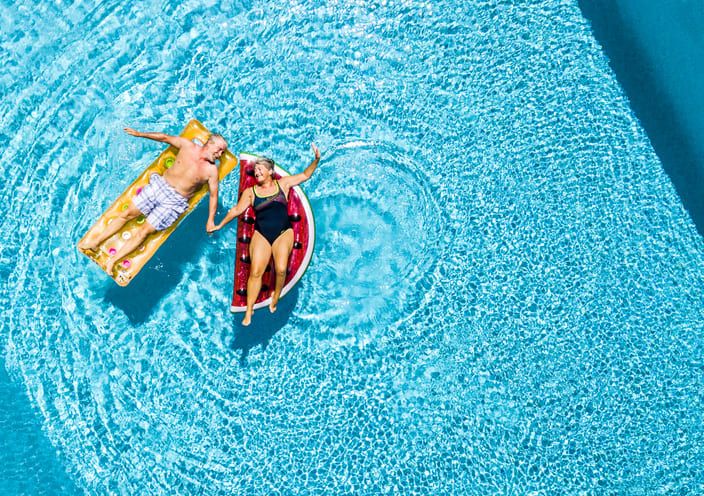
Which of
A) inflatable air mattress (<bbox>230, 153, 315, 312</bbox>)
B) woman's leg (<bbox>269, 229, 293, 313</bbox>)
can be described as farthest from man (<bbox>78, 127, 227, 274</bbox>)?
woman's leg (<bbox>269, 229, 293, 313</bbox>)

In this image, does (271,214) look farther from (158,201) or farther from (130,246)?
(130,246)

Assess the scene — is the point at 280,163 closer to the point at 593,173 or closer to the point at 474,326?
the point at 474,326

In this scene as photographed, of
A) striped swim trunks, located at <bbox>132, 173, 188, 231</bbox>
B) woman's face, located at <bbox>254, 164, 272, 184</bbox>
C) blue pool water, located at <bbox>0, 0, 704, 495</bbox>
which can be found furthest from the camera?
blue pool water, located at <bbox>0, 0, 704, 495</bbox>

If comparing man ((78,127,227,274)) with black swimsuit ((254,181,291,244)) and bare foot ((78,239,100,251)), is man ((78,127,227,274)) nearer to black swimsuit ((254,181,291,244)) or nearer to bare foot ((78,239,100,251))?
bare foot ((78,239,100,251))

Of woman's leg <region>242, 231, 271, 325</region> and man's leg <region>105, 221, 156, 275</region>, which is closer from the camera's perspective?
woman's leg <region>242, 231, 271, 325</region>

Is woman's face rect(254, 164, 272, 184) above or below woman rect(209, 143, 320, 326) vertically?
above

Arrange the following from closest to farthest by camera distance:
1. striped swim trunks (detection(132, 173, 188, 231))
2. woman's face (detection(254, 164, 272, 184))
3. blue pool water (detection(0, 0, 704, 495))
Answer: woman's face (detection(254, 164, 272, 184)) < striped swim trunks (detection(132, 173, 188, 231)) < blue pool water (detection(0, 0, 704, 495))

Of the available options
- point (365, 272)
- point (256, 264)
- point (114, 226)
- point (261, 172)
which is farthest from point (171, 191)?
point (365, 272)
